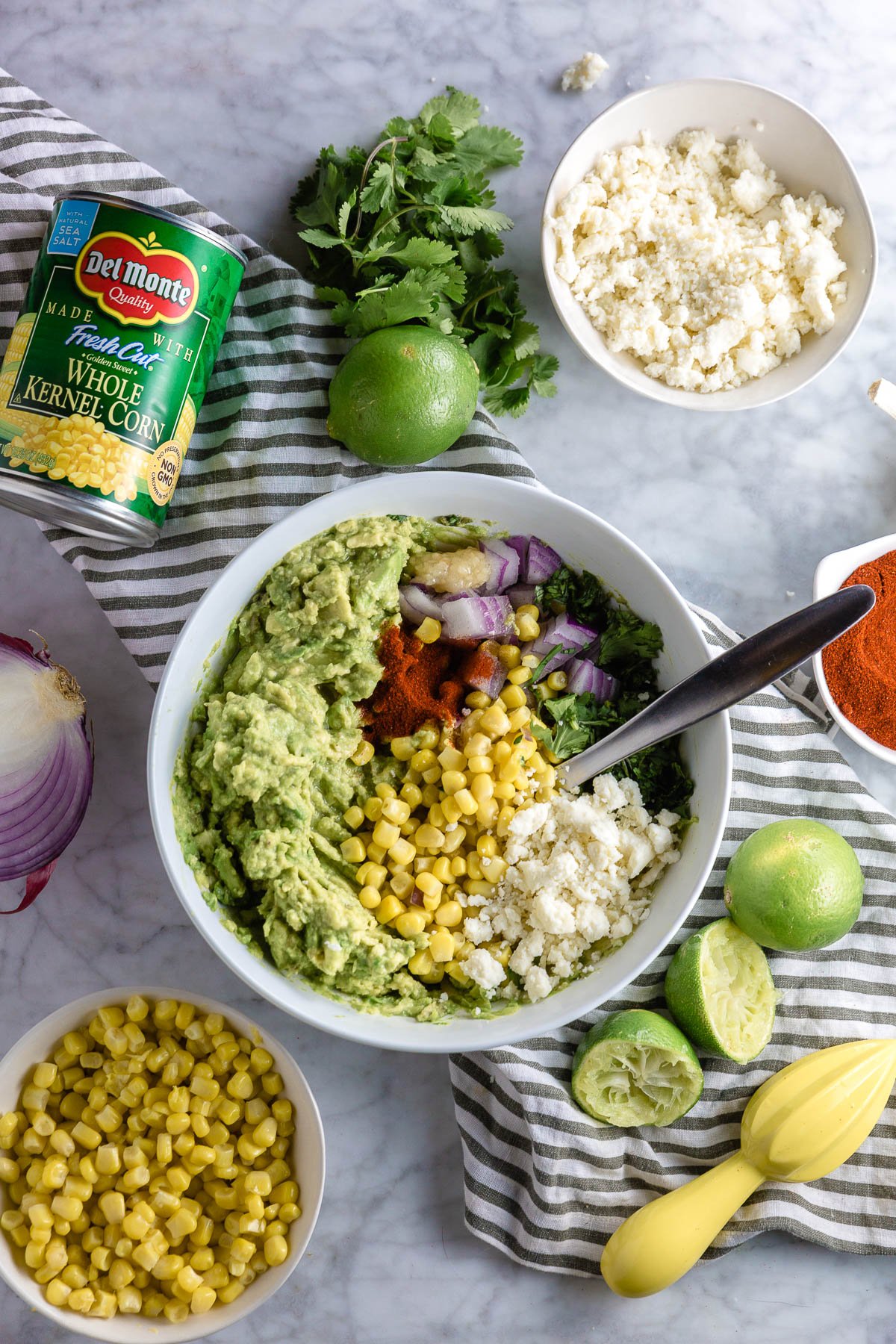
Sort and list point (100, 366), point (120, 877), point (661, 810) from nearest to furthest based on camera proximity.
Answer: point (100, 366) < point (661, 810) < point (120, 877)

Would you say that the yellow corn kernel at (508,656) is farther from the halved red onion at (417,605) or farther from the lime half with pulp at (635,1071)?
the lime half with pulp at (635,1071)

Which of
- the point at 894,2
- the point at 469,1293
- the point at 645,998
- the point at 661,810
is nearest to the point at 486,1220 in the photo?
the point at 469,1293

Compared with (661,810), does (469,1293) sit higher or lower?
lower

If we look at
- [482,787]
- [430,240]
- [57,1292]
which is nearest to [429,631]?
[482,787]

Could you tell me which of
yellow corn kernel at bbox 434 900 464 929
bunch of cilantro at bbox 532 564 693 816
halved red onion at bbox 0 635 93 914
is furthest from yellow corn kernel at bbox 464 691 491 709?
halved red onion at bbox 0 635 93 914

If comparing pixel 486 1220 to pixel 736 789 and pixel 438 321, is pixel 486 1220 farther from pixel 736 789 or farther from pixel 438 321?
pixel 438 321

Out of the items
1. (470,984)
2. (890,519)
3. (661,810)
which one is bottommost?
(470,984)
